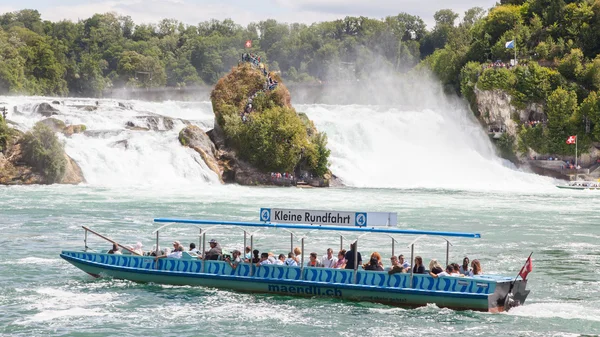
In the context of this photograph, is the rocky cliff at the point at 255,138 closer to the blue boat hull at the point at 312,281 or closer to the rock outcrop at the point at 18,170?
the rock outcrop at the point at 18,170

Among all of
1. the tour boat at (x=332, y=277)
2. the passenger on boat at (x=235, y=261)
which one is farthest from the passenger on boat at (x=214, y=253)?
the passenger on boat at (x=235, y=261)

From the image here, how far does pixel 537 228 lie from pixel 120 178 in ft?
112

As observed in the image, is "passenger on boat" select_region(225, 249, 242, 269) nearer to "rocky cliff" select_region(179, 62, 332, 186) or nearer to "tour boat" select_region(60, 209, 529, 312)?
"tour boat" select_region(60, 209, 529, 312)

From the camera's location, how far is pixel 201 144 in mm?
76188

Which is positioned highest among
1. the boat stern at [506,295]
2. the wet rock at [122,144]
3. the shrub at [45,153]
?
the wet rock at [122,144]

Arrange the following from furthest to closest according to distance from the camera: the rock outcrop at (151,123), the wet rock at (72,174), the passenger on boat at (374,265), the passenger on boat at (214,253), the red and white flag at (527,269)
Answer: the rock outcrop at (151,123), the wet rock at (72,174), the passenger on boat at (214,253), the passenger on boat at (374,265), the red and white flag at (527,269)

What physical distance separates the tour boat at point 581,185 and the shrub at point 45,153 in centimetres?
4057

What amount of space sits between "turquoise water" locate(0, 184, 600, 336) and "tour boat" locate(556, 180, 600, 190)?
29.5ft

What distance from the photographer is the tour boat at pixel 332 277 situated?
93.2ft

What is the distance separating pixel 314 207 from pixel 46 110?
107ft

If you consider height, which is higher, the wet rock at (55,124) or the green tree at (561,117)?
the green tree at (561,117)

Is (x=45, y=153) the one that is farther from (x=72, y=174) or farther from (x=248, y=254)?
(x=248, y=254)

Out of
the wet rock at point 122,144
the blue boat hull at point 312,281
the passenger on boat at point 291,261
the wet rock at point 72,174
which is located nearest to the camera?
the blue boat hull at point 312,281

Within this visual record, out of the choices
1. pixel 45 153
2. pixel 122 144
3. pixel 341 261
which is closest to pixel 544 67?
pixel 122 144
